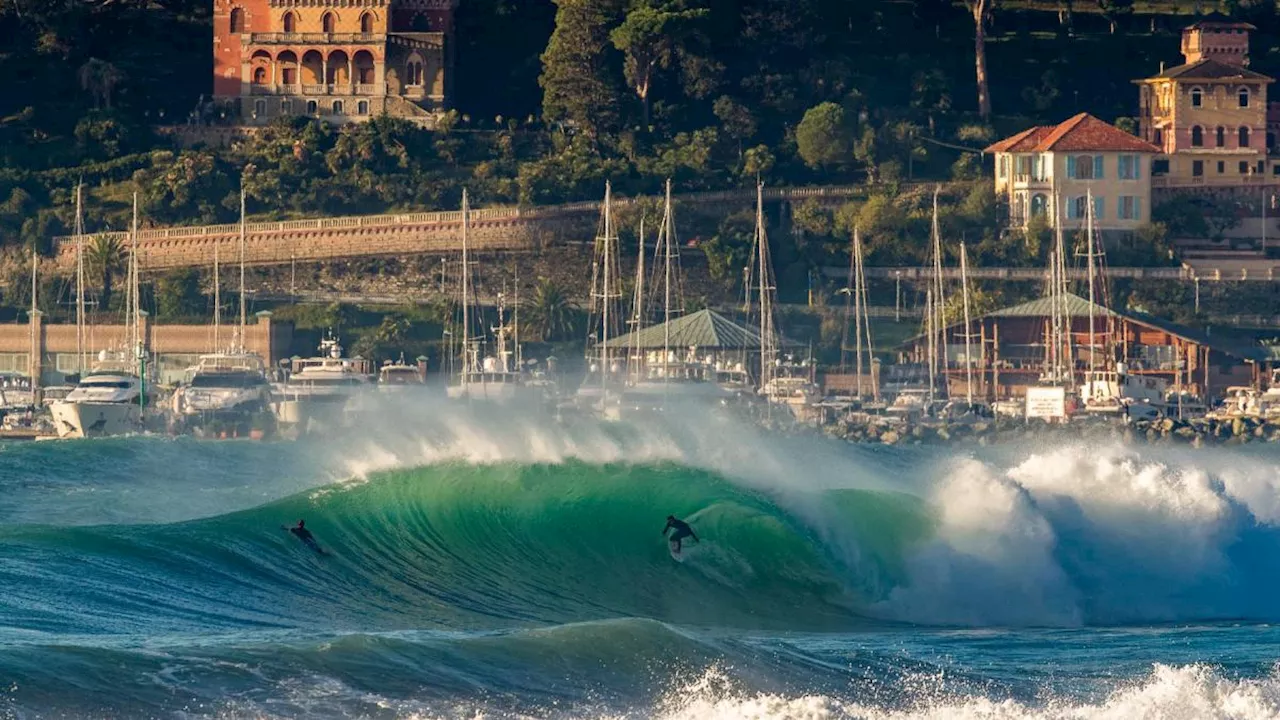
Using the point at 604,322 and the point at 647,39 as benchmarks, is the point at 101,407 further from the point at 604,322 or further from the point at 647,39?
the point at 647,39

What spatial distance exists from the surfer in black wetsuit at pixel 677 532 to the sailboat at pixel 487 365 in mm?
41049

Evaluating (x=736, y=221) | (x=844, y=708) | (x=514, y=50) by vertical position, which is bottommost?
(x=844, y=708)

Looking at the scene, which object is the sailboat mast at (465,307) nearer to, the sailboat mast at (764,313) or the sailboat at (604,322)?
the sailboat at (604,322)

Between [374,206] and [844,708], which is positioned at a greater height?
[374,206]

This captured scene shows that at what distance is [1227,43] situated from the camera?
105312 mm

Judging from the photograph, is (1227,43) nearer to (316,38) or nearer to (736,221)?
(736,221)

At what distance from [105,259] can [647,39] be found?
760 inches

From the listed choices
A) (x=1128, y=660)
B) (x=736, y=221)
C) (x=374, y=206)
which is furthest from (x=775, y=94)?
(x=1128, y=660)

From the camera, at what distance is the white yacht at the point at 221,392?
76.4 m

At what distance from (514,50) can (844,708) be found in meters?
78.8

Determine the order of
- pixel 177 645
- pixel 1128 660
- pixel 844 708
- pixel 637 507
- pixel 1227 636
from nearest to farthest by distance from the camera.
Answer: pixel 844 708, pixel 177 645, pixel 1128 660, pixel 1227 636, pixel 637 507

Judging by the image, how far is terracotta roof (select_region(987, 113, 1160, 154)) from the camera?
318 feet

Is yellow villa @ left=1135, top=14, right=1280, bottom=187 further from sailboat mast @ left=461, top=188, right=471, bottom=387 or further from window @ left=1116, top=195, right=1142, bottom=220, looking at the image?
sailboat mast @ left=461, top=188, right=471, bottom=387

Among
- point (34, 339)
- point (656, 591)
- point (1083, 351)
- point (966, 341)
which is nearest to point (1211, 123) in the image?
point (1083, 351)
